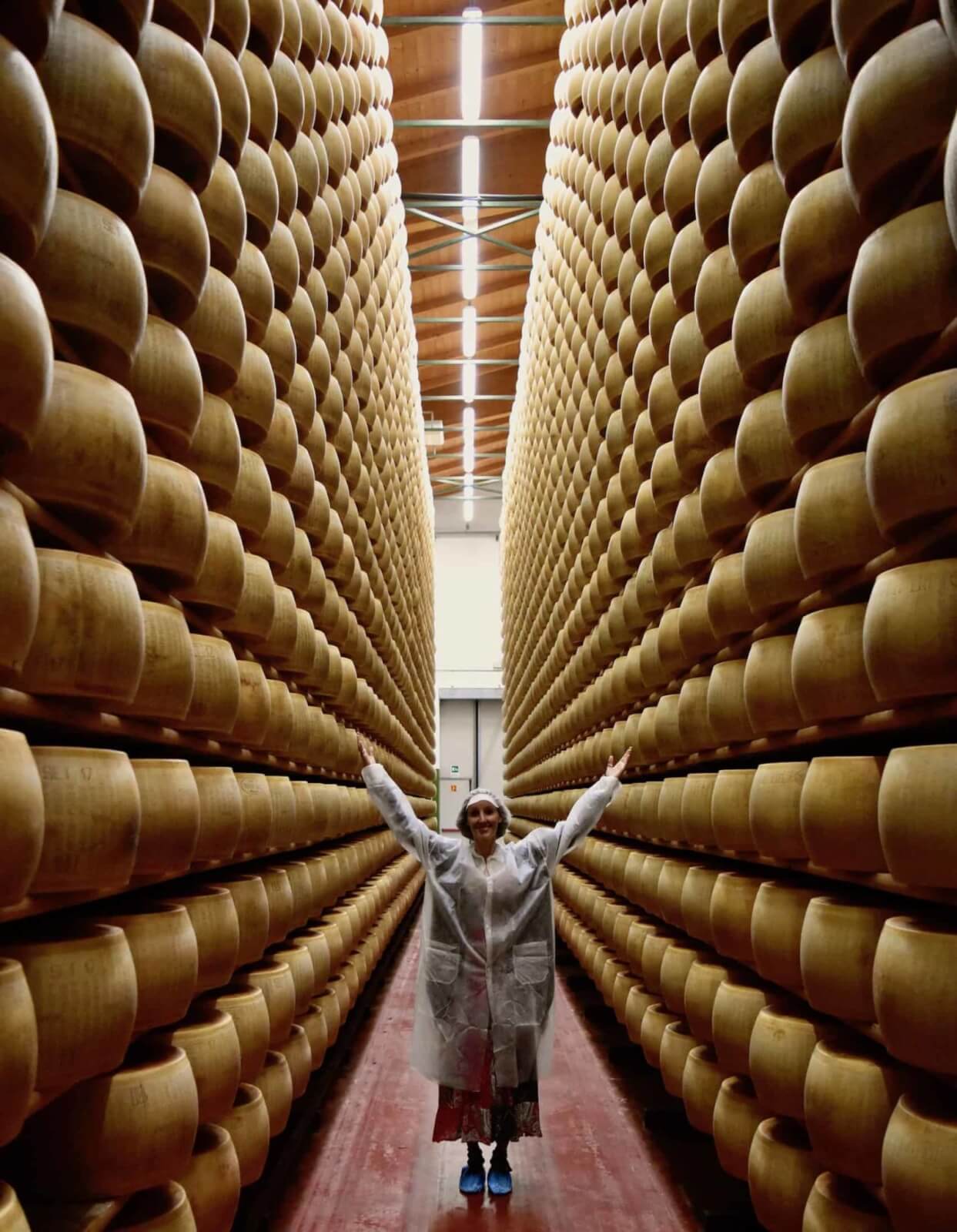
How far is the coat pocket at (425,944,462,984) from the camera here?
3.32 m

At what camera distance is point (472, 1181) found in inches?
128

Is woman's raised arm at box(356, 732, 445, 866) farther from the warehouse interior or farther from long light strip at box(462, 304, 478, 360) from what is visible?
long light strip at box(462, 304, 478, 360)

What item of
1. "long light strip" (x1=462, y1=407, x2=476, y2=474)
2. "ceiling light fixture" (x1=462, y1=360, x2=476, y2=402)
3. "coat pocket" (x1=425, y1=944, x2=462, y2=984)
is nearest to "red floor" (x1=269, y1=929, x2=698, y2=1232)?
"coat pocket" (x1=425, y1=944, x2=462, y2=984)

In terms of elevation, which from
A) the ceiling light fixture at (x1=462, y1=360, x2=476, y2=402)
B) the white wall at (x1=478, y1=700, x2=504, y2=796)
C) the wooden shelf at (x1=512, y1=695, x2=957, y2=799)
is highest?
the ceiling light fixture at (x1=462, y1=360, x2=476, y2=402)

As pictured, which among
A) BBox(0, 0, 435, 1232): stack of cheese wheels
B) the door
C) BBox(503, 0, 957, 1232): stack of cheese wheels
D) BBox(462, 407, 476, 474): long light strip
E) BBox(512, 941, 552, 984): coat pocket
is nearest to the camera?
BBox(0, 0, 435, 1232): stack of cheese wheels

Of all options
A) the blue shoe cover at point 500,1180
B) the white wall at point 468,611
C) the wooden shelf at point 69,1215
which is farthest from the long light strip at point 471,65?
the white wall at point 468,611

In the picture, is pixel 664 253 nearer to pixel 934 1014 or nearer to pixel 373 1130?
pixel 934 1014

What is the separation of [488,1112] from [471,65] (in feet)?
22.4

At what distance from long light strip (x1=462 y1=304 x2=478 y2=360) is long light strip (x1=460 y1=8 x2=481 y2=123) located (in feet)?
12.0

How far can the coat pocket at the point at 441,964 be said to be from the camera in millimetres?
3324

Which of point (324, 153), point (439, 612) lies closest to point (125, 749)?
point (324, 153)

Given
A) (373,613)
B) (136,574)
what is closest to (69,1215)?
(136,574)

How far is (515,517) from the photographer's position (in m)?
9.55

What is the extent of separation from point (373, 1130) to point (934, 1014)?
2.84m
